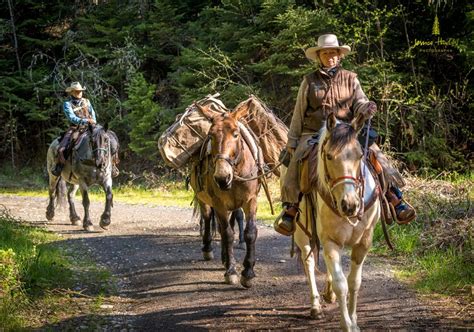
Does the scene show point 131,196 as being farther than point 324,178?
Yes

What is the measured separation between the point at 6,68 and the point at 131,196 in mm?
12115

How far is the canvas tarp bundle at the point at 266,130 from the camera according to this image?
8.35 meters

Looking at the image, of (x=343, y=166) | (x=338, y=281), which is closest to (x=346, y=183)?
(x=343, y=166)

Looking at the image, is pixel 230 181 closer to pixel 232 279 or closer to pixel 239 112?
pixel 239 112

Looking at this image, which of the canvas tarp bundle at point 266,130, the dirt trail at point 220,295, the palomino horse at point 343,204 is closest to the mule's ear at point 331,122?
→ the palomino horse at point 343,204

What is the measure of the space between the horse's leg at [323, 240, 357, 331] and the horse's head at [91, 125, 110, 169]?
8.10 metres

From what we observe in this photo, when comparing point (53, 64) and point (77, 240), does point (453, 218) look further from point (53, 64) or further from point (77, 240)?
point (53, 64)

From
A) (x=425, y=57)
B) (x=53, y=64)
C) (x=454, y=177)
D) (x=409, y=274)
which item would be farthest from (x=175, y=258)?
(x=53, y=64)

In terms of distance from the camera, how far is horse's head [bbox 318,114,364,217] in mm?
4379

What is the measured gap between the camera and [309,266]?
599cm

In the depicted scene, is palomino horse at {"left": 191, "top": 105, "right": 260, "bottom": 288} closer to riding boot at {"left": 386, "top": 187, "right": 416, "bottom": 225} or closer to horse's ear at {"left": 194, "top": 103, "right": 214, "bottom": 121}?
horse's ear at {"left": 194, "top": 103, "right": 214, "bottom": 121}

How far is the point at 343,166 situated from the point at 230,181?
2.41 meters

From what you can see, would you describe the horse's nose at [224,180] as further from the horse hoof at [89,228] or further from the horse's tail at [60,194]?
the horse's tail at [60,194]

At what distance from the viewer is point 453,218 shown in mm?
8594
